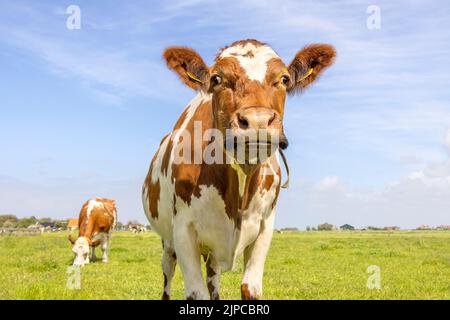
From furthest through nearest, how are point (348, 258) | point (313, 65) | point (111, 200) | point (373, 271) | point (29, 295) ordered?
point (111, 200) < point (348, 258) < point (373, 271) < point (29, 295) < point (313, 65)

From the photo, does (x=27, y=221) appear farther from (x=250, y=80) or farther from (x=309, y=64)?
(x=250, y=80)

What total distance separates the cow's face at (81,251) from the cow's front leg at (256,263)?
1222cm

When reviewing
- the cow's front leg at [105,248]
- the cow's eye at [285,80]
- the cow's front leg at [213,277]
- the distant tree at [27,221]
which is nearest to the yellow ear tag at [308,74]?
the cow's eye at [285,80]

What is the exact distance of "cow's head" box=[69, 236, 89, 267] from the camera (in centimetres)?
1708

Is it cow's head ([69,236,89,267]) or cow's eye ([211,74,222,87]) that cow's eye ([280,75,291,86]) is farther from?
cow's head ([69,236,89,267])

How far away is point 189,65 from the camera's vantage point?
543 cm

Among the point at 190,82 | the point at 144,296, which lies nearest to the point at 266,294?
the point at 144,296

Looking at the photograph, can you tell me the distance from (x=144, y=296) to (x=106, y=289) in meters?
1.40

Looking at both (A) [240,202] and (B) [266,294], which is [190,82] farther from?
(B) [266,294]

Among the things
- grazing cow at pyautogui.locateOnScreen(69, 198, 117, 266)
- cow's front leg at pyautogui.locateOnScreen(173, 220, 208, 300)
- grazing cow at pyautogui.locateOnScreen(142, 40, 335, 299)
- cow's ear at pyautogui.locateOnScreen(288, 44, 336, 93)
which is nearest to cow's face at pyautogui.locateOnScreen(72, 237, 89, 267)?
grazing cow at pyautogui.locateOnScreen(69, 198, 117, 266)

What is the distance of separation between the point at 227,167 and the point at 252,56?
1138 millimetres

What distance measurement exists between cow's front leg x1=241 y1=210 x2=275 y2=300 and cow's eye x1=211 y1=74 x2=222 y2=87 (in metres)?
1.65

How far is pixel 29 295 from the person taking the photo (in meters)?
8.53

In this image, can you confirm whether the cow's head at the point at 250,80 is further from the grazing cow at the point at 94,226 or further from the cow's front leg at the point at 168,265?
the grazing cow at the point at 94,226
